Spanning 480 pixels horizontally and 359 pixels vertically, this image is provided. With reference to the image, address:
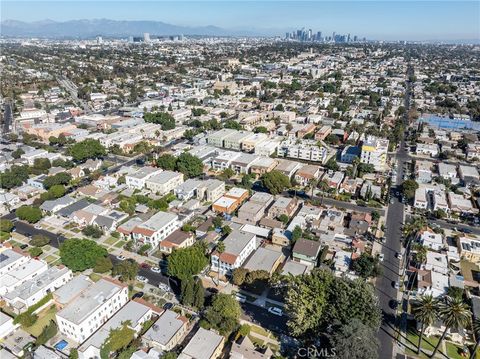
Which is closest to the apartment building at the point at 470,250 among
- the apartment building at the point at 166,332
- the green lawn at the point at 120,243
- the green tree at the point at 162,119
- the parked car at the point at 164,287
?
the apartment building at the point at 166,332

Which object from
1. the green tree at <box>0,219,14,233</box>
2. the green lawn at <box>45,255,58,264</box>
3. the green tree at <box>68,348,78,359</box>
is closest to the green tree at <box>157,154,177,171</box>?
the green tree at <box>0,219,14,233</box>

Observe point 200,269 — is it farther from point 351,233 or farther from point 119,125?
point 119,125

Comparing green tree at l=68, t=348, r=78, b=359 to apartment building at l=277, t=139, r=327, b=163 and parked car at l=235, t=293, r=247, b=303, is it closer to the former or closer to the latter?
parked car at l=235, t=293, r=247, b=303

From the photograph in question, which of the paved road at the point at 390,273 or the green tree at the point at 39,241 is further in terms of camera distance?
the green tree at the point at 39,241

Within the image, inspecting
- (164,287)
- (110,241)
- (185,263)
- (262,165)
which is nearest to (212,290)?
(185,263)

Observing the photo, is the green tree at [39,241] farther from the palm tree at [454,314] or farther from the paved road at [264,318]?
the palm tree at [454,314]

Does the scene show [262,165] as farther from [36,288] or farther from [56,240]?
[36,288]
